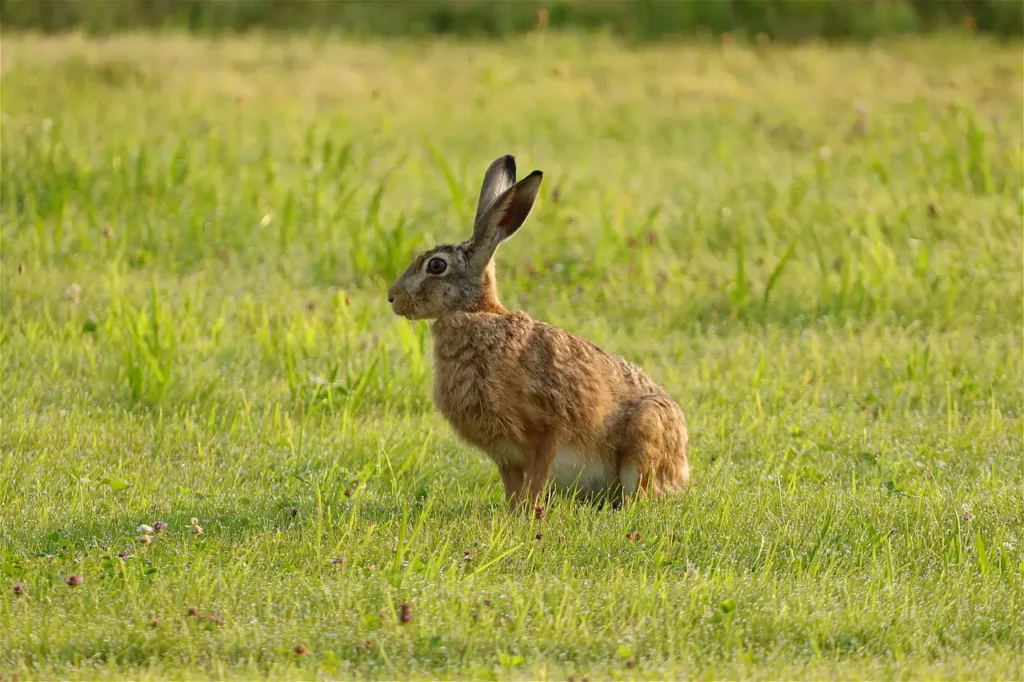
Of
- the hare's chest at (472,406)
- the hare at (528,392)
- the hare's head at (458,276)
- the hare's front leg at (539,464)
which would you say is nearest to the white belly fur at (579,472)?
the hare at (528,392)

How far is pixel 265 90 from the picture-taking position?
1533 cm

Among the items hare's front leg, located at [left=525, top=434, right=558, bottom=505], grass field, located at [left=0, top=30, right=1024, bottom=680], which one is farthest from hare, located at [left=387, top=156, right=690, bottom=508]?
grass field, located at [left=0, top=30, right=1024, bottom=680]

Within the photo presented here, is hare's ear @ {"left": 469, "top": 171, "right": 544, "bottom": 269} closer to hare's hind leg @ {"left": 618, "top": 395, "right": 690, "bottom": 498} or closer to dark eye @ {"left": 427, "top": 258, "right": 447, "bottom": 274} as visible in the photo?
dark eye @ {"left": 427, "top": 258, "right": 447, "bottom": 274}

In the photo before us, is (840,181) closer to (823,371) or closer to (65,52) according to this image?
(823,371)

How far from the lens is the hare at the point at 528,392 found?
21.7 feet

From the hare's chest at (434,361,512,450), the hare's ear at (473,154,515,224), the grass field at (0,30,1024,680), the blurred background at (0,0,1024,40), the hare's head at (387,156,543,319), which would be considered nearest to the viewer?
the grass field at (0,30,1024,680)

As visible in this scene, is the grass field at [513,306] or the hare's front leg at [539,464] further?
the hare's front leg at [539,464]

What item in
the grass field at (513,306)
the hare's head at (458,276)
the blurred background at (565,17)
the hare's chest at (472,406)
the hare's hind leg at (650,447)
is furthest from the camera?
the blurred background at (565,17)

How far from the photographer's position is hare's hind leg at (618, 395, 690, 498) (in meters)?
6.72

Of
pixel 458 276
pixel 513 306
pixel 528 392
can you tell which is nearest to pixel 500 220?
pixel 458 276

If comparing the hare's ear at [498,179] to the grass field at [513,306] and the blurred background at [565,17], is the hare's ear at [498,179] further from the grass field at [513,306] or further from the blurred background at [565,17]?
the blurred background at [565,17]

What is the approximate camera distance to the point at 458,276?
6.98 m

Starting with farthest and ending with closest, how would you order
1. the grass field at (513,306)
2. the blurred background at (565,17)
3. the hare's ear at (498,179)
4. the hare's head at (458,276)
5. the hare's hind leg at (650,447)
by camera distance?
the blurred background at (565,17)
the hare's ear at (498,179)
the hare's head at (458,276)
the hare's hind leg at (650,447)
the grass field at (513,306)

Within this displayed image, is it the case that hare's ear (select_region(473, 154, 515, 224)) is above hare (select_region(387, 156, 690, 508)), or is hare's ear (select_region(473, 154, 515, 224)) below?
above
